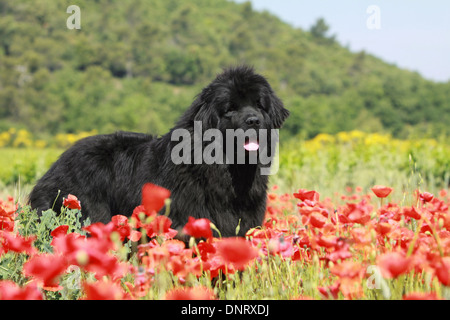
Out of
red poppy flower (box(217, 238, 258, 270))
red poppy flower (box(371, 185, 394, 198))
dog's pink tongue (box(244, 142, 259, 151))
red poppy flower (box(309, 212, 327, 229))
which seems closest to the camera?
red poppy flower (box(217, 238, 258, 270))

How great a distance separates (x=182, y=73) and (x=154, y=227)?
87.0 metres

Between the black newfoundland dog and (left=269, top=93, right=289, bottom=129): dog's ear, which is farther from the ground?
(left=269, top=93, right=289, bottom=129): dog's ear

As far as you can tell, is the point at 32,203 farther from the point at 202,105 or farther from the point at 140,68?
the point at 140,68

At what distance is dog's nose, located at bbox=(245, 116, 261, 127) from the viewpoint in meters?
3.32

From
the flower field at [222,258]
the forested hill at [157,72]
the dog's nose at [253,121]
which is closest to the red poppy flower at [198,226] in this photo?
the flower field at [222,258]

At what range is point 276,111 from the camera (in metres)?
3.89

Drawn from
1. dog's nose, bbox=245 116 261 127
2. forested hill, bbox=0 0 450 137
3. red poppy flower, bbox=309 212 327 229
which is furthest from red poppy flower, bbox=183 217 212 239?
forested hill, bbox=0 0 450 137

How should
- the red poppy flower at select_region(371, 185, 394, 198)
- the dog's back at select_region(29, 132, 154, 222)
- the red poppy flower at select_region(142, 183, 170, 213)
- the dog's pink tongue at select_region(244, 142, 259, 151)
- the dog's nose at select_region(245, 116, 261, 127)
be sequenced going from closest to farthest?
1. the red poppy flower at select_region(142, 183, 170, 213)
2. the red poppy flower at select_region(371, 185, 394, 198)
3. the dog's nose at select_region(245, 116, 261, 127)
4. the dog's pink tongue at select_region(244, 142, 259, 151)
5. the dog's back at select_region(29, 132, 154, 222)

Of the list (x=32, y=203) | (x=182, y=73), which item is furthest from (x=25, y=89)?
(x=32, y=203)

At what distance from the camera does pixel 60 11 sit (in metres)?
86.0

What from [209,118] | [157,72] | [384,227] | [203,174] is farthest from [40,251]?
[157,72]

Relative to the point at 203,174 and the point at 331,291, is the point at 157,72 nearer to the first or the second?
the point at 203,174

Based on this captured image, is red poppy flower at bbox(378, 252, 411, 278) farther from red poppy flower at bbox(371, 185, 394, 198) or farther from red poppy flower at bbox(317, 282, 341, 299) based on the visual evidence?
red poppy flower at bbox(371, 185, 394, 198)

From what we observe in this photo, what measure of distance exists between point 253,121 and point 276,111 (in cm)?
62
